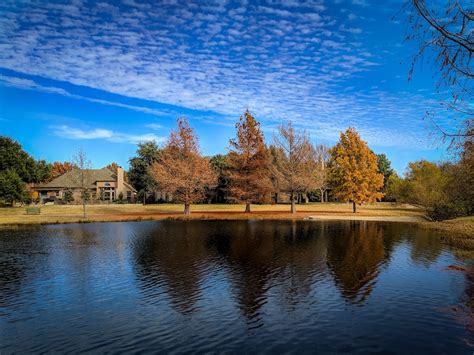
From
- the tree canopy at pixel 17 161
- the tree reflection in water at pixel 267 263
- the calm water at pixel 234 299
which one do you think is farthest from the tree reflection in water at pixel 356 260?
the tree canopy at pixel 17 161

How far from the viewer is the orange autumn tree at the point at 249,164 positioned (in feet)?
166

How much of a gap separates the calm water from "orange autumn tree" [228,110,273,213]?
26.4 m

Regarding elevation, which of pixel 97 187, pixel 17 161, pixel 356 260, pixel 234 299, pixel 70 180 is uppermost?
pixel 17 161

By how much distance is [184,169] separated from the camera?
159 ft

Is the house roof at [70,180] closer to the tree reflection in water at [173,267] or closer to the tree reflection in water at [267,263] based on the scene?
the tree reflection in water at [173,267]

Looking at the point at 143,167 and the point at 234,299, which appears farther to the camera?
the point at 143,167

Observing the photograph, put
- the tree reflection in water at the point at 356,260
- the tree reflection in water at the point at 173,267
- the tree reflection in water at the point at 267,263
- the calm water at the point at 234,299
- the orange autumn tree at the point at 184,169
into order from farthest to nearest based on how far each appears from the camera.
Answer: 1. the orange autumn tree at the point at 184,169
2. the tree reflection in water at the point at 356,260
3. the tree reflection in water at the point at 173,267
4. the tree reflection in water at the point at 267,263
5. the calm water at the point at 234,299

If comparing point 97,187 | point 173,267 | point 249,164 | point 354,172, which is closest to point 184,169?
point 249,164

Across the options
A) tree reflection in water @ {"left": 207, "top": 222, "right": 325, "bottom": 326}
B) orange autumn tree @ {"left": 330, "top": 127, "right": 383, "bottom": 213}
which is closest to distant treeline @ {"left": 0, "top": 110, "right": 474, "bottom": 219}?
orange autumn tree @ {"left": 330, "top": 127, "right": 383, "bottom": 213}

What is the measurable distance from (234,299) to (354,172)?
4330cm

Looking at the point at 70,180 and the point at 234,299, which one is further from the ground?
the point at 70,180

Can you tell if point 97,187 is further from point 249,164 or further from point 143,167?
point 249,164

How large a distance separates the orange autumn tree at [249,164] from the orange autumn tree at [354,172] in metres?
11.0

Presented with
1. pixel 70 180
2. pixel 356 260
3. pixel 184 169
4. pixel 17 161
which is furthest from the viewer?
pixel 70 180
